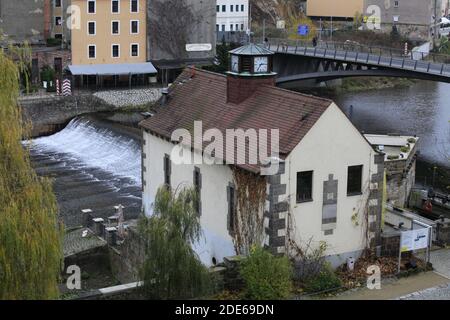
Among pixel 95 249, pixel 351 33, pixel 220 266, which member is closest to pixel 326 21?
pixel 351 33

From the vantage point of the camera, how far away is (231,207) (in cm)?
2592

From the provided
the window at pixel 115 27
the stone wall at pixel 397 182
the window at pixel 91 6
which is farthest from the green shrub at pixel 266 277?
the window at pixel 115 27

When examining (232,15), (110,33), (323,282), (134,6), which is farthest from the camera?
(232,15)

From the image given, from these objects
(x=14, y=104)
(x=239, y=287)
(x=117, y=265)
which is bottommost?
(x=117, y=265)

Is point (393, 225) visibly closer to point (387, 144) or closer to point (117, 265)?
point (117, 265)

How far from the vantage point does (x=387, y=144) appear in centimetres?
4297

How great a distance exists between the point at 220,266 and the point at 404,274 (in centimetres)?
610

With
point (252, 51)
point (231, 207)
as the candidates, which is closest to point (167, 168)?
point (231, 207)

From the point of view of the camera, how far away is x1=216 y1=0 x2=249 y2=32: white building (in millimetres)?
99050

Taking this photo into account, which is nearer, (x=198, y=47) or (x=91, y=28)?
(x=91, y=28)

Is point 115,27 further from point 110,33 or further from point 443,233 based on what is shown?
point 443,233

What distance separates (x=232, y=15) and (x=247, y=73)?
244 ft

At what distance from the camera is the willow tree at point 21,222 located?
Answer: 60.8 feet

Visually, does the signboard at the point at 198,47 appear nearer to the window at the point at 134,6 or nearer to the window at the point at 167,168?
the window at the point at 134,6
